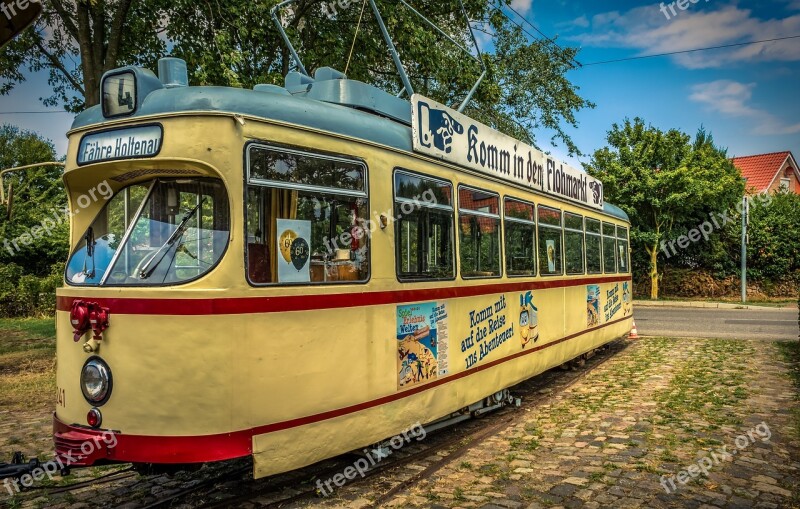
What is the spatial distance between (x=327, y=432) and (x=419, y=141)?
9.23ft

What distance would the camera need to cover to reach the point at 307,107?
4676 mm

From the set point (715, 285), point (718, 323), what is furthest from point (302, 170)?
point (715, 285)

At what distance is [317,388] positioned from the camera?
4547 mm

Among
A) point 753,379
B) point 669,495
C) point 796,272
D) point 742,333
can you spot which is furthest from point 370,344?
point 796,272

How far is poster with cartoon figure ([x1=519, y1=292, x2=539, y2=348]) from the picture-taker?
7781 mm

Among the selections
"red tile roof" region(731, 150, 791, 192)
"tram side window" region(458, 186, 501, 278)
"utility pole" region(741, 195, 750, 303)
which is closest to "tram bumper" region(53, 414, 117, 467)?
"tram side window" region(458, 186, 501, 278)

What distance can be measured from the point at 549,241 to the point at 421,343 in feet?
13.0

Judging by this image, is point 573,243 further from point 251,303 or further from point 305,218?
point 251,303

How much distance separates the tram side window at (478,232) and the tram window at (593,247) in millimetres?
4222

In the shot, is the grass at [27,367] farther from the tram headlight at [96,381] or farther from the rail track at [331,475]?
the tram headlight at [96,381]

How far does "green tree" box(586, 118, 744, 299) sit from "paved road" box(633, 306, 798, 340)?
438 cm

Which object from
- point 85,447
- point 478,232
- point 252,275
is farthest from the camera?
point 478,232

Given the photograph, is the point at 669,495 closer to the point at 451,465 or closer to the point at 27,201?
the point at 451,465

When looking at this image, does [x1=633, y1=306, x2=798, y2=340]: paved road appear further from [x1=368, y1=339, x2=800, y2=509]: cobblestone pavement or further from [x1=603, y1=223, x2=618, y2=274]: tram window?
[x1=368, y1=339, x2=800, y2=509]: cobblestone pavement
